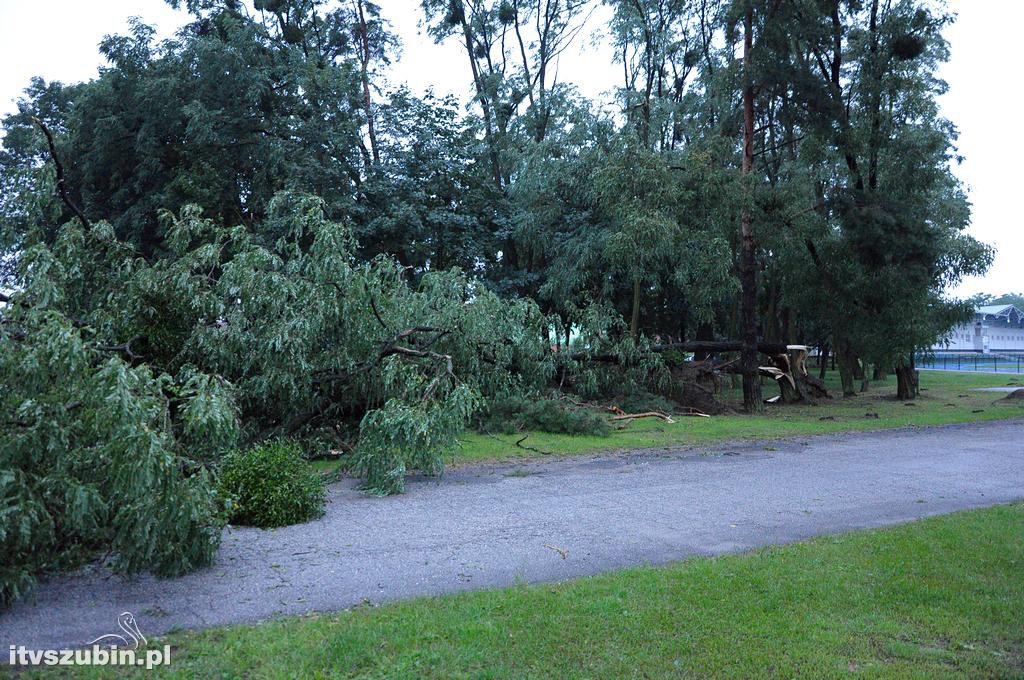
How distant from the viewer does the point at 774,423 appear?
15.4 meters

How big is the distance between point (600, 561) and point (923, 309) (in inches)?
618

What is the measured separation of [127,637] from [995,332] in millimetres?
72465

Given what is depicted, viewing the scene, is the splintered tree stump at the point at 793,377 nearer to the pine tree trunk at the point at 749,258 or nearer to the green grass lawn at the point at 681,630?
the pine tree trunk at the point at 749,258

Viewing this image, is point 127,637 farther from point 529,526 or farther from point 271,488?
point 529,526

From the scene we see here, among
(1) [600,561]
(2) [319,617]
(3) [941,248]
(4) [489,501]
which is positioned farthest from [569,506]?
(3) [941,248]

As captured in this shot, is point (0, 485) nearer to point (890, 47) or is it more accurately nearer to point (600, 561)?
point (600, 561)

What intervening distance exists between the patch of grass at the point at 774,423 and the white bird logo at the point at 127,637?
5.99m

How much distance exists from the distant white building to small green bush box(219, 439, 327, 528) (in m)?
64.0

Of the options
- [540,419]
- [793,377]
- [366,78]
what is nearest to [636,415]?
[540,419]

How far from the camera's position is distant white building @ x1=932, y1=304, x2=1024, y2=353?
61.5 m

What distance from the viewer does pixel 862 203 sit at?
1861cm

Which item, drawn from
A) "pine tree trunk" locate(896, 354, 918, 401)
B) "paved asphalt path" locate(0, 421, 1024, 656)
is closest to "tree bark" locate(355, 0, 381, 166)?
"paved asphalt path" locate(0, 421, 1024, 656)

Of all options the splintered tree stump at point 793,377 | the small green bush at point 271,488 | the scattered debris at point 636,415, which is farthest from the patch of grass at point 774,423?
the small green bush at point 271,488

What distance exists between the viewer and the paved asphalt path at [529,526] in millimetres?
4949
